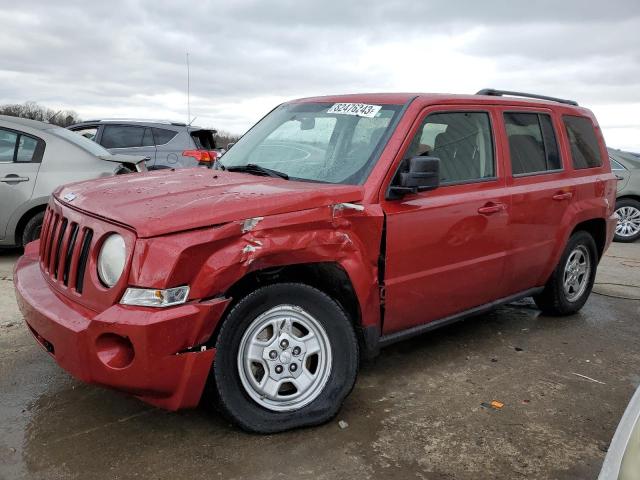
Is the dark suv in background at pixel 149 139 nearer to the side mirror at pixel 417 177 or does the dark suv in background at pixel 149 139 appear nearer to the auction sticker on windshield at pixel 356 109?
the auction sticker on windshield at pixel 356 109

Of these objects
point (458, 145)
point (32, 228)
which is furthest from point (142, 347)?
point (32, 228)

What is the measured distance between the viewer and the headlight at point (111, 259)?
273 centimetres

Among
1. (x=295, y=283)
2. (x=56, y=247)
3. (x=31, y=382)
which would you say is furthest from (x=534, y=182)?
(x=31, y=382)

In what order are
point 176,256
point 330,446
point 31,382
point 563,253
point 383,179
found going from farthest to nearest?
point 563,253, point 31,382, point 383,179, point 330,446, point 176,256

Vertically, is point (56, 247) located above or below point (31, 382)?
above

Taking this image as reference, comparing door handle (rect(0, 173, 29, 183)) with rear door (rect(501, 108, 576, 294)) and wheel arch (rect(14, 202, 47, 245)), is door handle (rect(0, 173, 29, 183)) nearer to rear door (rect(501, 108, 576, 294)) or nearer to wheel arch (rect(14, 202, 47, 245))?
wheel arch (rect(14, 202, 47, 245))

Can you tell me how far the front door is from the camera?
3.48 meters

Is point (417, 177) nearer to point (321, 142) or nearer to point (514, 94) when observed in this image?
point (321, 142)

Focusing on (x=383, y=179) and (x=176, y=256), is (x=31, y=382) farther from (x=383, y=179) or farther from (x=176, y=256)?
(x=383, y=179)

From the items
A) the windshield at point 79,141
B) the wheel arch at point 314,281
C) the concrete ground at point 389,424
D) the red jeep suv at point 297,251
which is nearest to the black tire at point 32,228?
the windshield at point 79,141

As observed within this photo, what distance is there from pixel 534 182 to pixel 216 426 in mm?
2838

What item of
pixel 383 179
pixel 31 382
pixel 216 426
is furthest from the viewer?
pixel 31 382

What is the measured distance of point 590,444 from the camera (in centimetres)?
308

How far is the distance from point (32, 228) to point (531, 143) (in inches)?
202
